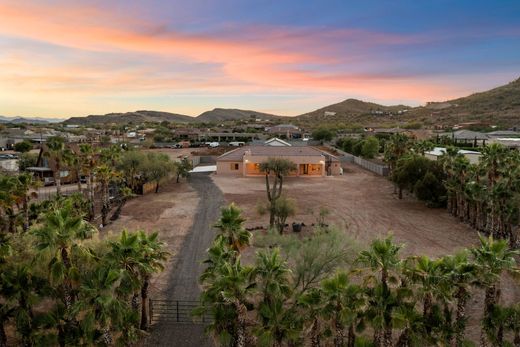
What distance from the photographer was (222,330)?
1379cm

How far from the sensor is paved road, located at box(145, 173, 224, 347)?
1769 cm

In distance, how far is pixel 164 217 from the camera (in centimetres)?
3828

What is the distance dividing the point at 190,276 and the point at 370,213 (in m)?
22.0

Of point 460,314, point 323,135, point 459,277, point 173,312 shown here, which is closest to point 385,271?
point 459,277

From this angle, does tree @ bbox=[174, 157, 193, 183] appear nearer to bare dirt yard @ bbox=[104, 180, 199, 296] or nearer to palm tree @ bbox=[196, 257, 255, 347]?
bare dirt yard @ bbox=[104, 180, 199, 296]

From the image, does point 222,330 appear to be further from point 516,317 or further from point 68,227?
point 516,317

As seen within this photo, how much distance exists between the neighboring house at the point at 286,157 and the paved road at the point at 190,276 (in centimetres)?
1887

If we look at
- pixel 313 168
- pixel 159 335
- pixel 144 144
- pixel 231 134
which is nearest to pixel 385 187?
pixel 313 168

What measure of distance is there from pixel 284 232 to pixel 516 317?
20.8m

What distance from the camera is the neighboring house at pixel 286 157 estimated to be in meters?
65.3

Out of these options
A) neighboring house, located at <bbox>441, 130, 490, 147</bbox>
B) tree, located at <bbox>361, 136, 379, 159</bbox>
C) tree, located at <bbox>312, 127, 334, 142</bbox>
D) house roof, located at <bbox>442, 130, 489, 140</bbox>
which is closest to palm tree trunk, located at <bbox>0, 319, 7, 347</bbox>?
tree, located at <bbox>361, 136, 379, 159</bbox>

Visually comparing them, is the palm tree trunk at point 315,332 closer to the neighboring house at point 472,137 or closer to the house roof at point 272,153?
the house roof at point 272,153

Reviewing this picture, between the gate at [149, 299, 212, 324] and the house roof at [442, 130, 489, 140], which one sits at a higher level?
the house roof at [442, 130, 489, 140]

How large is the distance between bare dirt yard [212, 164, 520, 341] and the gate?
1034 centimetres
